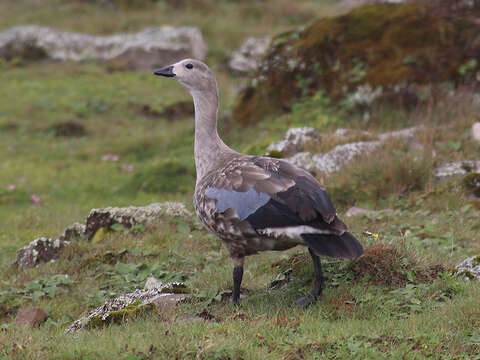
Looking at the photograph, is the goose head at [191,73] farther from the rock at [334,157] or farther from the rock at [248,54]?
the rock at [248,54]

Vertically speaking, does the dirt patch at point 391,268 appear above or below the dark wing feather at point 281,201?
below

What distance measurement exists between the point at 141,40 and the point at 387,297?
18.6 metres

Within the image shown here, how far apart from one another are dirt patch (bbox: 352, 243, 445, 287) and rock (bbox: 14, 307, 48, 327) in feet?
10.3

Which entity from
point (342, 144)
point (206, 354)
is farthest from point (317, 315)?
point (342, 144)

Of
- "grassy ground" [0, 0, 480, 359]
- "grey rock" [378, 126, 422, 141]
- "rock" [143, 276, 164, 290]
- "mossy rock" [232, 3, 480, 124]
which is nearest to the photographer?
"grassy ground" [0, 0, 480, 359]

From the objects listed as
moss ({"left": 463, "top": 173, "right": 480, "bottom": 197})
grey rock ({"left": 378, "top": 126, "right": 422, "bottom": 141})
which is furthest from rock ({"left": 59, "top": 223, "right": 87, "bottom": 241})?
moss ({"left": 463, "top": 173, "right": 480, "bottom": 197})

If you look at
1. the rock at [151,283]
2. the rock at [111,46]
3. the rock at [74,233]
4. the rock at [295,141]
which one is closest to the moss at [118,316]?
the rock at [151,283]

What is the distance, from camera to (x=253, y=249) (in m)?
5.80

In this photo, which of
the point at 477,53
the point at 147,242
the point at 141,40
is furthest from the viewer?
the point at 141,40

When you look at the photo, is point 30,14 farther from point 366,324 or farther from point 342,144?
point 366,324

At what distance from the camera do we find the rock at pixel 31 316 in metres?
6.51

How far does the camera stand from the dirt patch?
5.97 meters

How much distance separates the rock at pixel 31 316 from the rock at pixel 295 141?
5.70 m

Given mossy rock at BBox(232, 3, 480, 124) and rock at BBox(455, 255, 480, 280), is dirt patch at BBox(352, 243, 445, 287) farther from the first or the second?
mossy rock at BBox(232, 3, 480, 124)
